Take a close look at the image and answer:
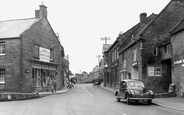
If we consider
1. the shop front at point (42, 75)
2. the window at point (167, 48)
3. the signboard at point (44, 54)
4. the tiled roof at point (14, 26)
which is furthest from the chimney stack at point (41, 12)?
the window at point (167, 48)

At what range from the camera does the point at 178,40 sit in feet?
70.6

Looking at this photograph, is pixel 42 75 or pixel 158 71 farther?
pixel 42 75

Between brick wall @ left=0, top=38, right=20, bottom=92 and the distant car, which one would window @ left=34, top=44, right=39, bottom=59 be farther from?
the distant car

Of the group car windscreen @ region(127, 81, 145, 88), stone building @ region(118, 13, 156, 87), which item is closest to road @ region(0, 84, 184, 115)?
car windscreen @ region(127, 81, 145, 88)

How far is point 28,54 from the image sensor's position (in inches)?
1169

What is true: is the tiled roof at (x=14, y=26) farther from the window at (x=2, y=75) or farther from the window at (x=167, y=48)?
the window at (x=167, y=48)

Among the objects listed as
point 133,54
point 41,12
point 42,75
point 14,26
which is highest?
point 41,12

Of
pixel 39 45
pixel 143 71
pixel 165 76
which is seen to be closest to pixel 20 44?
pixel 39 45

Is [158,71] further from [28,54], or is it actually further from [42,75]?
[42,75]

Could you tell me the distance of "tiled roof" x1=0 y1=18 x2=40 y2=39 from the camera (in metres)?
29.5

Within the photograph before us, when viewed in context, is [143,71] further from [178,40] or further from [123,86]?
[123,86]

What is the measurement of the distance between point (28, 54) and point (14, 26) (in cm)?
492

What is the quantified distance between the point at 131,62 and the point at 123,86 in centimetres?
1288

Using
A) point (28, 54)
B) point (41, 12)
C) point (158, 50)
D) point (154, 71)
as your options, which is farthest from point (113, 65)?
point (28, 54)
